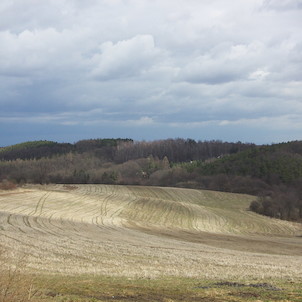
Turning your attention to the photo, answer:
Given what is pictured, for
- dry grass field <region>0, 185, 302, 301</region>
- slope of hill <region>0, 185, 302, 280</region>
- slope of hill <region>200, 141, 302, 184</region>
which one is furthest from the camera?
slope of hill <region>200, 141, 302, 184</region>

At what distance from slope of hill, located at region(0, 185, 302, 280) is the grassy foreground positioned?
2.74 m

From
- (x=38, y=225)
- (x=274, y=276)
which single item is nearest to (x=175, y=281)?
(x=274, y=276)

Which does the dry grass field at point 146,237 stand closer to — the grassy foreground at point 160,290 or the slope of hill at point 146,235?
the slope of hill at point 146,235

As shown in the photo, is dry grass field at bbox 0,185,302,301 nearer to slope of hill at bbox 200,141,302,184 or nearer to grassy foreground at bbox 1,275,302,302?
grassy foreground at bbox 1,275,302,302

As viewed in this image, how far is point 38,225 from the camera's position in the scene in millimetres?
45344

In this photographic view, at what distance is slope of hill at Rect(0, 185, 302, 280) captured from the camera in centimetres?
2500

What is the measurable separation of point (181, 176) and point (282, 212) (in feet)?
247

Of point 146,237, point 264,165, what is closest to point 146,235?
point 146,237

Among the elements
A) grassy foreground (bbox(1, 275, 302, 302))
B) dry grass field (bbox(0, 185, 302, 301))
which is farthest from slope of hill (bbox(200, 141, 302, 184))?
grassy foreground (bbox(1, 275, 302, 302))

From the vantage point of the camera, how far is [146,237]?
44562mm

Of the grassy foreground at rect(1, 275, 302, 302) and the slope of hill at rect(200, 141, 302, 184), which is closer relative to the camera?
the grassy foreground at rect(1, 275, 302, 302)

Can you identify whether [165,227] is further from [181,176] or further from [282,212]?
[181,176]

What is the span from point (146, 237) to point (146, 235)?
2.23 m

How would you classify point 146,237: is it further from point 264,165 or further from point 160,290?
point 264,165
